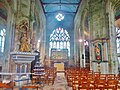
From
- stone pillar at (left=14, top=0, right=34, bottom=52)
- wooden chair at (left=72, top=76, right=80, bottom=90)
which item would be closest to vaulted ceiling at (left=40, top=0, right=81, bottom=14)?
stone pillar at (left=14, top=0, right=34, bottom=52)

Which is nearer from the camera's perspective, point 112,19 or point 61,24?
point 112,19

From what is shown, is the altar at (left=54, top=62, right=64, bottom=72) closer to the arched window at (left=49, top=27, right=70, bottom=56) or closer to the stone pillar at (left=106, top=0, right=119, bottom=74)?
the arched window at (left=49, top=27, right=70, bottom=56)

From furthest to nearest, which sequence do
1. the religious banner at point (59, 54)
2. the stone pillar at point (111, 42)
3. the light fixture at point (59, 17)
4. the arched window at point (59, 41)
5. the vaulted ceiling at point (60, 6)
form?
1. the light fixture at point (59, 17)
2. the arched window at point (59, 41)
3. the religious banner at point (59, 54)
4. the vaulted ceiling at point (60, 6)
5. the stone pillar at point (111, 42)

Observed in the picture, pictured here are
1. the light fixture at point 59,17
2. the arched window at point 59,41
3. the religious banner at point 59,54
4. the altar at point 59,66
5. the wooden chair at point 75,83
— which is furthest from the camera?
the light fixture at point 59,17

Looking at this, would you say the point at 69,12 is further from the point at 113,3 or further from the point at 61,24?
the point at 113,3

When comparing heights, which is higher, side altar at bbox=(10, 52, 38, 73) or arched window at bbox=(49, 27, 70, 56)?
arched window at bbox=(49, 27, 70, 56)

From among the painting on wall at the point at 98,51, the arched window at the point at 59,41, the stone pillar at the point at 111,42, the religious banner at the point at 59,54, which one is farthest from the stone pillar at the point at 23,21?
the arched window at the point at 59,41

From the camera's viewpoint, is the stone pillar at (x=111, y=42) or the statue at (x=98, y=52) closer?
the stone pillar at (x=111, y=42)

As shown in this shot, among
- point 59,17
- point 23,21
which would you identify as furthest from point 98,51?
point 59,17

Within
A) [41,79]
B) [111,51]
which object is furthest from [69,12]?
[41,79]

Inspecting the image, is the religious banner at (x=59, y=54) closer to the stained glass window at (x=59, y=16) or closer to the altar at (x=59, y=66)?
the altar at (x=59, y=66)

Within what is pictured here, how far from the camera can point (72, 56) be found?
27.3 meters

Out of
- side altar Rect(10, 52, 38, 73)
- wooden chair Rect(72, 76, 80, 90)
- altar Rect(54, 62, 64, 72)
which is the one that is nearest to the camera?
wooden chair Rect(72, 76, 80, 90)

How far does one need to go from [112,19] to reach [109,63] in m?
4.21
